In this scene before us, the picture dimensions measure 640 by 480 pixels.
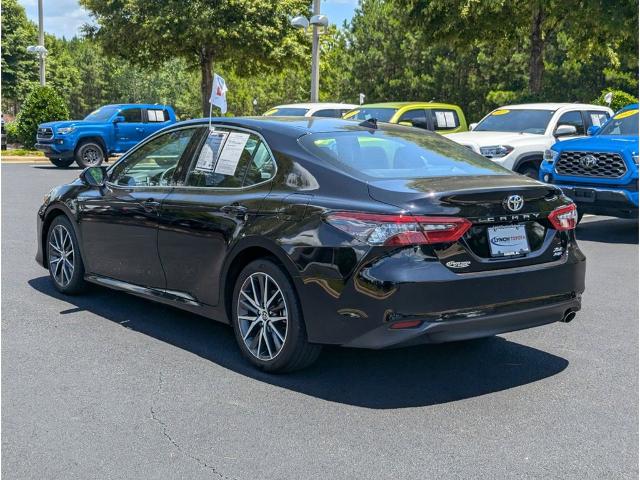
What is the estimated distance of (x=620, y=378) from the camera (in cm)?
525

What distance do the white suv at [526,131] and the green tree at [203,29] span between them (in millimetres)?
17594

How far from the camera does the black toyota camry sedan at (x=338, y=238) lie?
458 cm

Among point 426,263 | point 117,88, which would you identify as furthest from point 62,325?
point 117,88

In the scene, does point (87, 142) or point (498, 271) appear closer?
point (498, 271)

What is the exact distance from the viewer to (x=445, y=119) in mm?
18172

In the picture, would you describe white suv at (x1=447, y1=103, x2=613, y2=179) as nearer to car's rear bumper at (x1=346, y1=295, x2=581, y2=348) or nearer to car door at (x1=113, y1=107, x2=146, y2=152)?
car's rear bumper at (x1=346, y1=295, x2=581, y2=348)

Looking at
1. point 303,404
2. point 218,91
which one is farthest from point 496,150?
point 303,404

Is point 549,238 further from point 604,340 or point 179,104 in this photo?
point 179,104

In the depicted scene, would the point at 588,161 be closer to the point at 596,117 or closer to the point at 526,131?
the point at 526,131

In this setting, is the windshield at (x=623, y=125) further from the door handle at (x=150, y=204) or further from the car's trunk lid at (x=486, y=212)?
the door handle at (x=150, y=204)

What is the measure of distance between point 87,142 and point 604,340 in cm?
2059

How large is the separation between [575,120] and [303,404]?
39.8 feet

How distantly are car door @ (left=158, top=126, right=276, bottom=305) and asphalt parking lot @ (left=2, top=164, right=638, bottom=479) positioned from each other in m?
0.52

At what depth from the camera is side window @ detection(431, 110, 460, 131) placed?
58.6 feet
